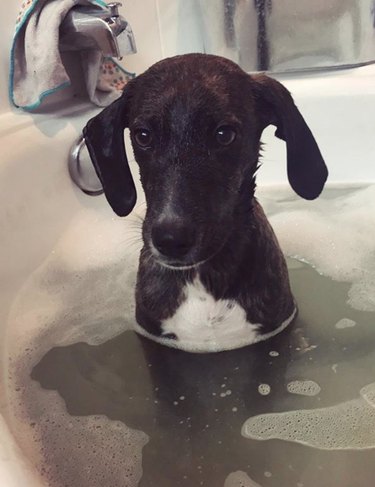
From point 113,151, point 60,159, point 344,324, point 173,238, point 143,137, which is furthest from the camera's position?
point 60,159

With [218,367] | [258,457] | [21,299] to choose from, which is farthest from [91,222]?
[258,457]

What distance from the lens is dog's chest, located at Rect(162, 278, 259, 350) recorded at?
4.03ft

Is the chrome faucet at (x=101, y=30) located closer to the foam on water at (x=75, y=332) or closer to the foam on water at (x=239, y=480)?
the foam on water at (x=75, y=332)

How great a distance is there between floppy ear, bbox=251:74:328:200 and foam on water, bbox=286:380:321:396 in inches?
15.8

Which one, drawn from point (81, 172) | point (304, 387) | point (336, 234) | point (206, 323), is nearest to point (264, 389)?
point (304, 387)

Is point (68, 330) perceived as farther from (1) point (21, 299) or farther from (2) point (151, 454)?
(2) point (151, 454)

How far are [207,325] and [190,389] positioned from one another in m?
0.15

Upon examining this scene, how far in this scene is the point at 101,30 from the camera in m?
1.60

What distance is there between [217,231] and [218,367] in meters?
0.38

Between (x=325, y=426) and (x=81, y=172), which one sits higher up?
(x=81, y=172)

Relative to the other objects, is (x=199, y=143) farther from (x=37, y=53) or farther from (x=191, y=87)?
(x=37, y=53)

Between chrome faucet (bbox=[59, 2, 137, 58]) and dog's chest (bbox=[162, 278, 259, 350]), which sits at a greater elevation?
chrome faucet (bbox=[59, 2, 137, 58])

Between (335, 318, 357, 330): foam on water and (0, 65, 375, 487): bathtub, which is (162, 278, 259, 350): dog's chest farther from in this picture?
(0, 65, 375, 487): bathtub

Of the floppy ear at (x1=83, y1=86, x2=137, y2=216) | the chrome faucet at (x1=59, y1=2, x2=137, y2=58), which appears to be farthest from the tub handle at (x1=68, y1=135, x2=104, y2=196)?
the floppy ear at (x1=83, y1=86, x2=137, y2=216)
